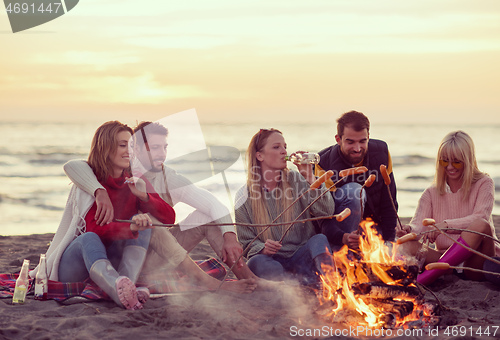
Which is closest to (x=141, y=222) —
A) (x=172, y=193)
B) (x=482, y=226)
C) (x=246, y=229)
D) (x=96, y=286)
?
(x=96, y=286)

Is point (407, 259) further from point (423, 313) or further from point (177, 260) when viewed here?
point (177, 260)

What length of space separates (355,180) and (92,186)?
2.41 meters

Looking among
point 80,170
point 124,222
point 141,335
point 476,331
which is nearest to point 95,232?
point 124,222

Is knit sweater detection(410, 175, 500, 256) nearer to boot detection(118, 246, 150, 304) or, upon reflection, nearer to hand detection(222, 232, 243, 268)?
hand detection(222, 232, 243, 268)

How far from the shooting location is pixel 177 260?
179 inches

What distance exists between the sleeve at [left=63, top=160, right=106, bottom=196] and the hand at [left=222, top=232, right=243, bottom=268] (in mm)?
1088

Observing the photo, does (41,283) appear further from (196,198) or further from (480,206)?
(480,206)

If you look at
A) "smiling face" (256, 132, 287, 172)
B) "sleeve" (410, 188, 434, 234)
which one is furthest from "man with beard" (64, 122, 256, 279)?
"sleeve" (410, 188, 434, 234)

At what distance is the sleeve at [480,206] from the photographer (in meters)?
4.75

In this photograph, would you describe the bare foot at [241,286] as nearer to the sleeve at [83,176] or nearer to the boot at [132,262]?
the boot at [132,262]

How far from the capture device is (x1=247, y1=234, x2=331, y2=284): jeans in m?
4.59

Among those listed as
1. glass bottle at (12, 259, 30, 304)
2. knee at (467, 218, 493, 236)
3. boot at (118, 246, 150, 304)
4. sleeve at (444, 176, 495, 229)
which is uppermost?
sleeve at (444, 176, 495, 229)

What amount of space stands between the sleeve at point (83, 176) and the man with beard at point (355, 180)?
1.98 meters

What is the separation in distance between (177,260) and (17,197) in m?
9.54
